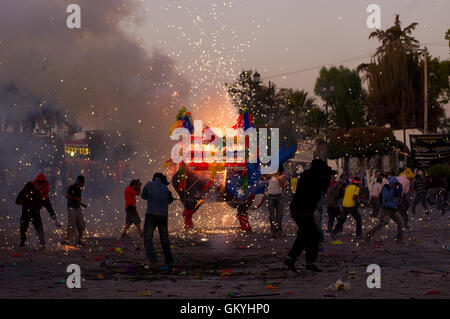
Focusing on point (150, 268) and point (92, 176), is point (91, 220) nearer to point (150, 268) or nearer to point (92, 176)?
point (150, 268)

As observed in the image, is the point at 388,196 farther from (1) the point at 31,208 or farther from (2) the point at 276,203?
(1) the point at 31,208

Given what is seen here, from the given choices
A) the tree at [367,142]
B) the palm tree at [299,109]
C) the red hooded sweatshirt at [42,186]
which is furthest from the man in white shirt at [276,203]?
the palm tree at [299,109]

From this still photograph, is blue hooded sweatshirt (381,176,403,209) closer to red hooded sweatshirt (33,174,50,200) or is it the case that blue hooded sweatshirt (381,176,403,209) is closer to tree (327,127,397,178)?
red hooded sweatshirt (33,174,50,200)

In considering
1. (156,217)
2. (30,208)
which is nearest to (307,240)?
(156,217)

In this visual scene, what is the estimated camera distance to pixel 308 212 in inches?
456

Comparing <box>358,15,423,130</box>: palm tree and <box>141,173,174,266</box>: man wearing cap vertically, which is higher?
<box>358,15,423,130</box>: palm tree

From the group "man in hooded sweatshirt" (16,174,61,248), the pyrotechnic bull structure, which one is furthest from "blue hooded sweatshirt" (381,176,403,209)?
"man in hooded sweatshirt" (16,174,61,248)

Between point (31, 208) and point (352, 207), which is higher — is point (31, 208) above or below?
above

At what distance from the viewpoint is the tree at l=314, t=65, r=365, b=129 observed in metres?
78.4

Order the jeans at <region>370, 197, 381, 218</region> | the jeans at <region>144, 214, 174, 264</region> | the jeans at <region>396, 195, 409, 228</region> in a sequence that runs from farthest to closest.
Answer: the jeans at <region>370, 197, 381, 218</region>
the jeans at <region>396, 195, 409, 228</region>
the jeans at <region>144, 214, 174, 264</region>

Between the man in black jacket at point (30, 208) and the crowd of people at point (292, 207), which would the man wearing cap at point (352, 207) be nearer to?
the crowd of people at point (292, 207)

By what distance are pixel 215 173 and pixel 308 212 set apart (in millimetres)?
10334

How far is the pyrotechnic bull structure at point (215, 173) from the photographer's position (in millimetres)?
21303

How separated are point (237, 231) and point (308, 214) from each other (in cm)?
872
